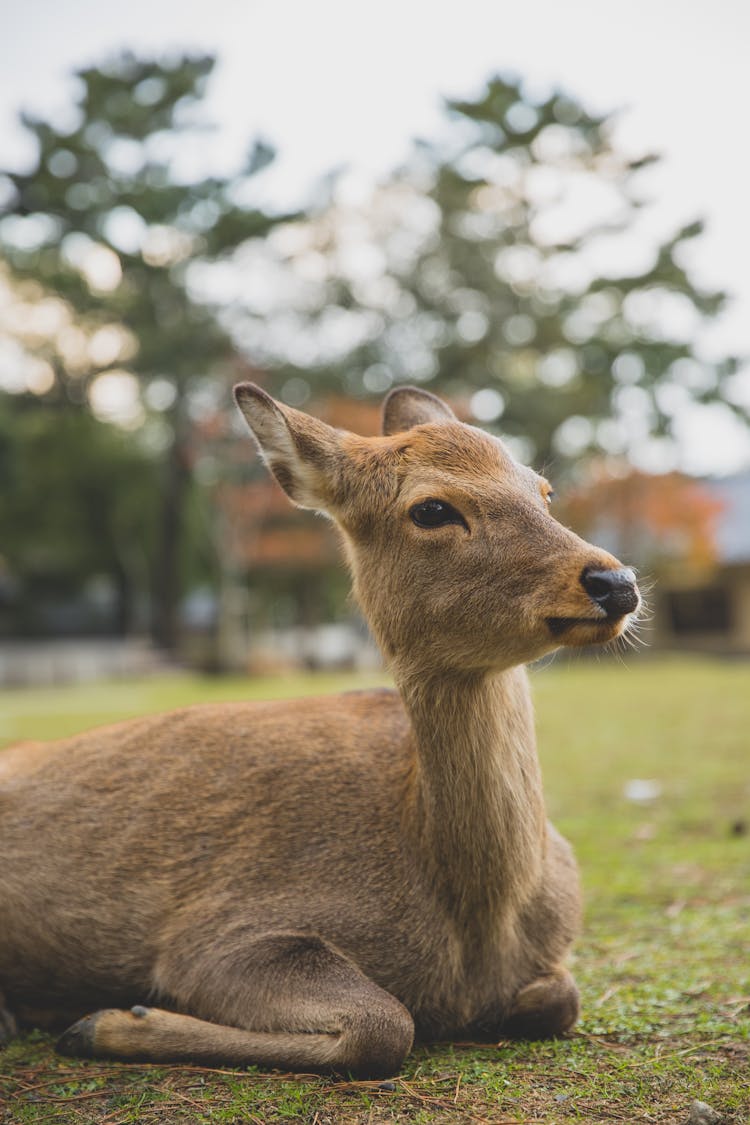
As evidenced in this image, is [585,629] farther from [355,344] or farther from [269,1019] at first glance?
[355,344]

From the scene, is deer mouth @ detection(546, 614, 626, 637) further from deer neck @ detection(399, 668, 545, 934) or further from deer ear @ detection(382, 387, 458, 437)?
deer ear @ detection(382, 387, 458, 437)

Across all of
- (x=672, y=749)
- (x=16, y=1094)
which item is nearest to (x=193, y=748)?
(x=16, y=1094)

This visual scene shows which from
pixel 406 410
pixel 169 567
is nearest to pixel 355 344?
pixel 169 567

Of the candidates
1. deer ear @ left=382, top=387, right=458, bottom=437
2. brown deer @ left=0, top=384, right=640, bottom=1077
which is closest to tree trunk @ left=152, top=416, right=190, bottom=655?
deer ear @ left=382, top=387, right=458, bottom=437

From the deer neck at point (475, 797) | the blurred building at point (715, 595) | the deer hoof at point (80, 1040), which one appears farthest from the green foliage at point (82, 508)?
the deer neck at point (475, 797)

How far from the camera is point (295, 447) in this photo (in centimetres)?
355

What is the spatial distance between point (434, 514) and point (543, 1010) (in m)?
1.50

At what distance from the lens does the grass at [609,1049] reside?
2.87m

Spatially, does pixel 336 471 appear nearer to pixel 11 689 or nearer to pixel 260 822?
pixel 260 822

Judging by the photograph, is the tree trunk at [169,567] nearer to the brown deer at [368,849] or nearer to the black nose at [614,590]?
the brown deer at [368,849]

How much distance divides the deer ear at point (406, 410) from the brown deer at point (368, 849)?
676 mm

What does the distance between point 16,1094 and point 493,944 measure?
1396mm

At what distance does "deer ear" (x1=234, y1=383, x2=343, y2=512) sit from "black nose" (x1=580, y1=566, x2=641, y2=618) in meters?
0.98

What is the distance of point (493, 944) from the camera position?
3.36m
